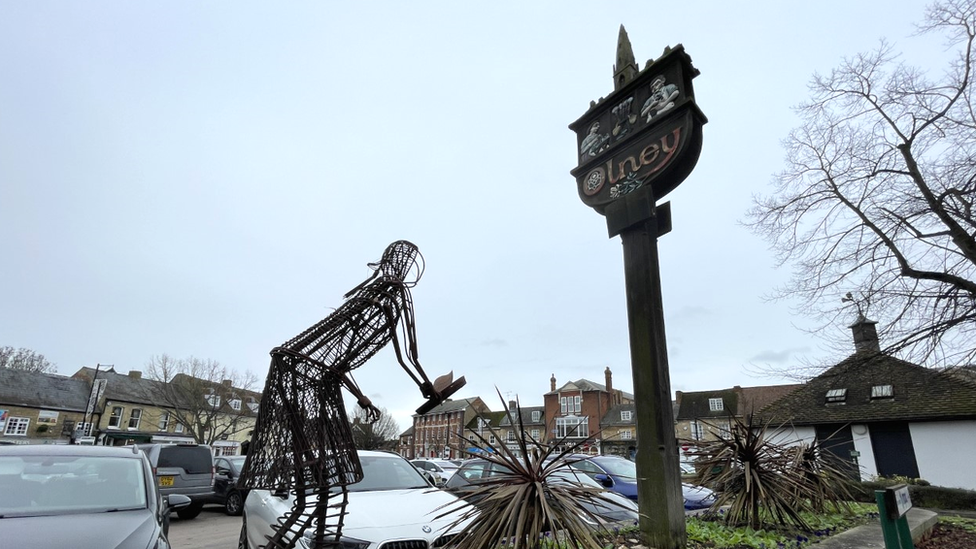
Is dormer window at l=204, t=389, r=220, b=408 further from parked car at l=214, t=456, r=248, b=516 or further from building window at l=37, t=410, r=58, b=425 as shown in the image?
parked car at l=214, t=456, r=248, b=516

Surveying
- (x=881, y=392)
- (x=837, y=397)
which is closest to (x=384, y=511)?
(x=881, y=392)

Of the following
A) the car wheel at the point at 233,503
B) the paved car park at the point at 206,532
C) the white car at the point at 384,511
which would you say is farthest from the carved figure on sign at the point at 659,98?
the car wheel at the point at 233,503

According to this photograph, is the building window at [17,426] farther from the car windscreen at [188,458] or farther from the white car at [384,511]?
the white car at [384,511]

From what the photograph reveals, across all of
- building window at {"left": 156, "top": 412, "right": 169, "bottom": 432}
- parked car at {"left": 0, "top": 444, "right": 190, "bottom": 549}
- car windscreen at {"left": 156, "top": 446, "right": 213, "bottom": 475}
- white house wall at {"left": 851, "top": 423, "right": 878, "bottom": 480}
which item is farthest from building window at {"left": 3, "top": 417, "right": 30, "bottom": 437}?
white house wall at {"left": 851, "top": 423, "right": 878, "bottom": 480}

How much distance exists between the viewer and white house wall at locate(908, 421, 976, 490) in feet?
62.2

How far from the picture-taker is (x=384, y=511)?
4.36 metres

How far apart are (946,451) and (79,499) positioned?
27271mm

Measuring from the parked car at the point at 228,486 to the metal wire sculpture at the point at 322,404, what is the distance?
32.0ft

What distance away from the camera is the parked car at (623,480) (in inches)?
302

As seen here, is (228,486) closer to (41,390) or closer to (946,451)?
(946,451)

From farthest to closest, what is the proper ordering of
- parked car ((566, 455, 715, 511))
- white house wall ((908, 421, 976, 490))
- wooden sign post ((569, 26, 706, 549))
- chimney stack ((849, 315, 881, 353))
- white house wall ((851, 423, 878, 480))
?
white house wall ((851, 423, 878, 480)), white house wall ((908, 421, 976, 490)), chimney stack ((849, 315, 881, 353)), parked car ((566, 455, 715, 511)), wooden sign post ((569, 26, 706, 549))

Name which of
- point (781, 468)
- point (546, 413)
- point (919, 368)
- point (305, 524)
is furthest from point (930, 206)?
point (546, 413)

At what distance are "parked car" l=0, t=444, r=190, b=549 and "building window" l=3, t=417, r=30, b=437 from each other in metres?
43.8

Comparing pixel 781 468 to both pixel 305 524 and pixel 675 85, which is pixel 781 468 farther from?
pixel 305 524
